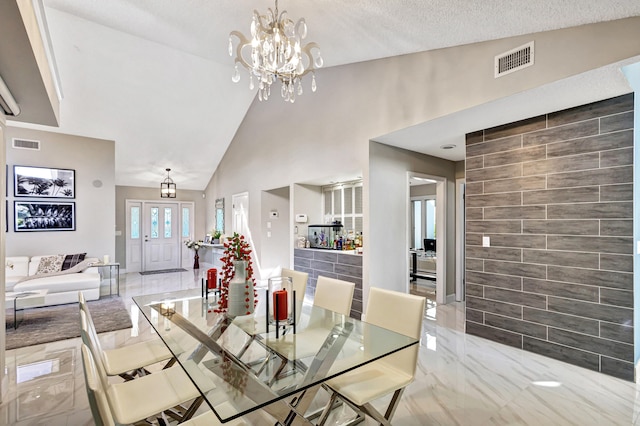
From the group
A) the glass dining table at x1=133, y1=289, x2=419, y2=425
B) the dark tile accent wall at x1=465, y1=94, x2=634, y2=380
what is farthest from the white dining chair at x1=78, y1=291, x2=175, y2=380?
the dark tile accent wall at x1=465, y1=94, x2=634, y2=380

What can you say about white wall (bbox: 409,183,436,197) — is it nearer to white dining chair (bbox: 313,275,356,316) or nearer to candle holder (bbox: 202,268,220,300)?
white dining chair (bbox: 313,275,356,316)

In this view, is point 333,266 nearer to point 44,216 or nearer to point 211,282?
point 211,282

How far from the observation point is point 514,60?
2.58 meters

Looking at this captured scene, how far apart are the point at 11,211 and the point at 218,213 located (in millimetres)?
4135

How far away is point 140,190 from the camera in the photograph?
8766mm

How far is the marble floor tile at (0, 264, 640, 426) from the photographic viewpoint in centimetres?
Result: 213

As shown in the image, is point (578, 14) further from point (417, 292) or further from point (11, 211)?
point (11, 211)

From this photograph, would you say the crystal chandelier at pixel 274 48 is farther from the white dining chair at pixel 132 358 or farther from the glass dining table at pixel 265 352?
the white dining chair at pixel 132 358

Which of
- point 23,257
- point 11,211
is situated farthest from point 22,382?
point 11,211

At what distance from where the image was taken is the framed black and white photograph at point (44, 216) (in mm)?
5711

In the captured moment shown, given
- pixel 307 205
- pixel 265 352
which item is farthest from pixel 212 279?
pixel 307 205

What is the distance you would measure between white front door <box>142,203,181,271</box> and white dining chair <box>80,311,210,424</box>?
7793 millimetres

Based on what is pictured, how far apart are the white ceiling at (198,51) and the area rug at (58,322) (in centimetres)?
347

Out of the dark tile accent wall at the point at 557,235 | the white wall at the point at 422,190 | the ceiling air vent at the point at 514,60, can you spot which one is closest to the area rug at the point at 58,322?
the dark tile accent wall at the point at 557,235
